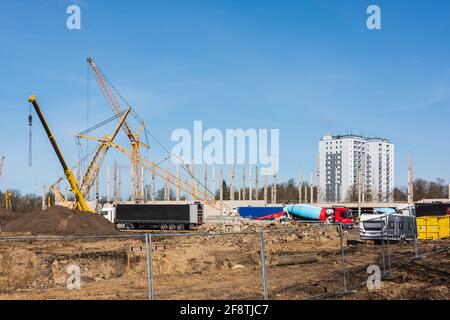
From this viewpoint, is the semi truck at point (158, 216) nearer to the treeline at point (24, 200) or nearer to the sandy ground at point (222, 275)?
the sandy ground at point (222, 275)

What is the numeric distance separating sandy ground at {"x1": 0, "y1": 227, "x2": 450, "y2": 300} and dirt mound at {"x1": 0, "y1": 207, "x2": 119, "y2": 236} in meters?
26.9

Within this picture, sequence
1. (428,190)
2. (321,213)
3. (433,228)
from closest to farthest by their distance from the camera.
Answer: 1. (433,228)
2. (321,213)
3. (428,190)

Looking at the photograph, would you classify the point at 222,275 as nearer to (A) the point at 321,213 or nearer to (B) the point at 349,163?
(A) the point at 321,213

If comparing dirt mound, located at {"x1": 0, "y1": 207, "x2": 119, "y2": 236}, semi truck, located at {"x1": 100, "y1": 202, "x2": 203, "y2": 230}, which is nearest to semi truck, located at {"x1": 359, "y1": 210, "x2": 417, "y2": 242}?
dirt mound, located at {"x1": 0, "y1": 207, "x2": 119, "y2": 236}

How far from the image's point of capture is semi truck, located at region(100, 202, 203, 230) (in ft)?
214

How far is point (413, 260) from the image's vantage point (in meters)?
24.8

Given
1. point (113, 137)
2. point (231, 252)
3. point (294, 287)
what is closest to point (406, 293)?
point (294, 287)

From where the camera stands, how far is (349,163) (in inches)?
7249

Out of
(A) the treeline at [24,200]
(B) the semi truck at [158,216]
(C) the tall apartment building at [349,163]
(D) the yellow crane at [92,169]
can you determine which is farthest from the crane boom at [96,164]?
(C) the tall apartment building at [349,163]

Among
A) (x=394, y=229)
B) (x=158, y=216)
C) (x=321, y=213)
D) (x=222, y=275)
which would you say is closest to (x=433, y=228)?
(x=394, y=229)

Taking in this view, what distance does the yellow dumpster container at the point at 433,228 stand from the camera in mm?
37938

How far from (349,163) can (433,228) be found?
487ft
